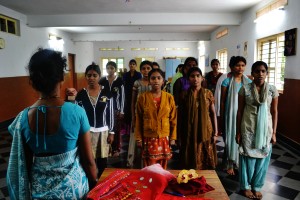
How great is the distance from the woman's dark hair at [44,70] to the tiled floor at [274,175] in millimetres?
2092

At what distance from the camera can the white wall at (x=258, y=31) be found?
13.4 ft

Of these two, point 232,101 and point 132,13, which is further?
point 132,13

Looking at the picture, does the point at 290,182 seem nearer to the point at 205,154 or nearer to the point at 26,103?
the point at 205,154

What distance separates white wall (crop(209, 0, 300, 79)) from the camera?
4.07m

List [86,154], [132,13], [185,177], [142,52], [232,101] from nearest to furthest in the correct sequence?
[86,154] < [185,177] < [232,101] < [132,13] < [142,52]

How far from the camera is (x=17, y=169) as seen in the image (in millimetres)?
1109

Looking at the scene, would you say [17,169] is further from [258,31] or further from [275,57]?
[258,31]

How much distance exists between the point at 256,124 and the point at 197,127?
56 cm

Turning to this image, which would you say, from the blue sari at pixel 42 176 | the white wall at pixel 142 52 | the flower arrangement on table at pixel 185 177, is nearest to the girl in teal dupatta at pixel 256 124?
the flower arrangement on table at pixel 185 177

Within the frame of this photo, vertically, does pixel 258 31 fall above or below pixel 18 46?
above

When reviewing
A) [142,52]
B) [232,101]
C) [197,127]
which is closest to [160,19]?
[232,101]

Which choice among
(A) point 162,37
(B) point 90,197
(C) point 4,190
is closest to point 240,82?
(B) point 90,197

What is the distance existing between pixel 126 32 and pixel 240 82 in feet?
26.5

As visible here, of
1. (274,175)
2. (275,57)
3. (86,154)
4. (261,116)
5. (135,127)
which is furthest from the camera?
(275,57)
